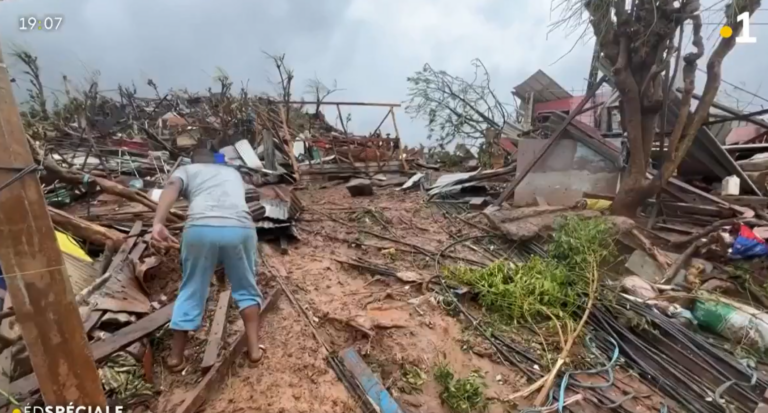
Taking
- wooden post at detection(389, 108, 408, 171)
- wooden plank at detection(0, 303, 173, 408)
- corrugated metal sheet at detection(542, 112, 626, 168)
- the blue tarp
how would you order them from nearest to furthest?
wooden plank at detection(0, 303, 173, 408)
the blue tarp
corrugated metal sheet at detection(542, 112, 626, 168)
wooden post at detection(389, 108, 408, 171)

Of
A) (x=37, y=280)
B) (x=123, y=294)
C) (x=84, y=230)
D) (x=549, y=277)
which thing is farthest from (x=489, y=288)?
(x=84, y=230)

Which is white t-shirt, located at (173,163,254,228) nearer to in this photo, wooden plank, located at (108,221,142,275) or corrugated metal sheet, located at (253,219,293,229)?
wooden plank, located at (108,221,142,275)

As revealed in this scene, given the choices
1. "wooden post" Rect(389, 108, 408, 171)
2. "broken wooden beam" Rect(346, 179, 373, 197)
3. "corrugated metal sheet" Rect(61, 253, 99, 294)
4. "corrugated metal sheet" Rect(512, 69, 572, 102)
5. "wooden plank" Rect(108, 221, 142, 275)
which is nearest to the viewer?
"corrugated metal sheet" Rect(61, 253, 99, 294)

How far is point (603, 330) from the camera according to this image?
3717 millimetres

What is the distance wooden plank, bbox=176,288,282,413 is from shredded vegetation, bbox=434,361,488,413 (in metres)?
1.43

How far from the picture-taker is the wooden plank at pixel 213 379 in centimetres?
247

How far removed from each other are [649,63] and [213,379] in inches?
241

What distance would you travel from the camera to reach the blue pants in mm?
2715

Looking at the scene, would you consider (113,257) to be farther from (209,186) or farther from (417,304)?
(417,304)

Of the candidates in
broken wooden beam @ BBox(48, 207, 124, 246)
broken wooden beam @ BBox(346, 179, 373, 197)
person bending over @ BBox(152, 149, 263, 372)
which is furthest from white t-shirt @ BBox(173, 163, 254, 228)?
broken wooden beam @ BBox(346, 179, 373, 197)

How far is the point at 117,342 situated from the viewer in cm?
289

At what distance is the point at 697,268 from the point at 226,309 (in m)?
4.59

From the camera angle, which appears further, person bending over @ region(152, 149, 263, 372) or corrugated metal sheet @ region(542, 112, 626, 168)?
corrugated metal sheet @ region(542, 112, 626, 168)

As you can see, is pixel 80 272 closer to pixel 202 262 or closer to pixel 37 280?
pixel 202 262
